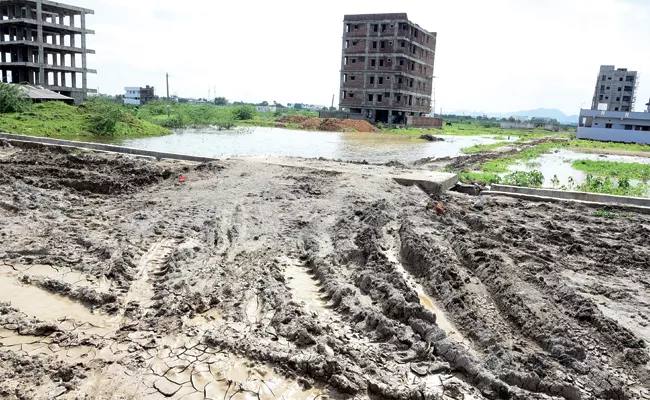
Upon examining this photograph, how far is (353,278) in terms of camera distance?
639 centimetres

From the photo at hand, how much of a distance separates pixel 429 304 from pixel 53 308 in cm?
427

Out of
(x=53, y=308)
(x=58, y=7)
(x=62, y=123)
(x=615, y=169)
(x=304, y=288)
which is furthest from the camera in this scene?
(x=58, y=7)

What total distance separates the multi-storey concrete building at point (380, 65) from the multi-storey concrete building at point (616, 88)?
50.1 meters

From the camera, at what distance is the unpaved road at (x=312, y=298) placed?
409 centimetres

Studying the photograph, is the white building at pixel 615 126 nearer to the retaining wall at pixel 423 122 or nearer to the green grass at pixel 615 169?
the retaining wall at pixel 423 122

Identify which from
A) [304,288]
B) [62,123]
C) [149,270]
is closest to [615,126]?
[62,123]

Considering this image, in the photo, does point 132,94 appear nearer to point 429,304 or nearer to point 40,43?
point 40,43

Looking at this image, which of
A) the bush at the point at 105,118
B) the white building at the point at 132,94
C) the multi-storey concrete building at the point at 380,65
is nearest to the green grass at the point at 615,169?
the bush at the point at 105,118

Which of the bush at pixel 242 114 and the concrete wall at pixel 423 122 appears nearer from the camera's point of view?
the concrete wall at pixel 423 122

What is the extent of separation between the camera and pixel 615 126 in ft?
186

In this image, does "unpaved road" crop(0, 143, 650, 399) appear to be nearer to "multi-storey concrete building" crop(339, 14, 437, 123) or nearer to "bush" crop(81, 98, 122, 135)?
"bush" crop(81, 98, 122, 135)

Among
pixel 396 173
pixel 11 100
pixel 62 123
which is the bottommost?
pixel 396 173

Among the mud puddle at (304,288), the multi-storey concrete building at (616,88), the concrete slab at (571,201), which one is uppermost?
the multi-storey concrete building at (616,88)

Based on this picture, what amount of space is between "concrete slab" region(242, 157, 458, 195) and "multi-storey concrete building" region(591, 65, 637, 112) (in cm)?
9150
